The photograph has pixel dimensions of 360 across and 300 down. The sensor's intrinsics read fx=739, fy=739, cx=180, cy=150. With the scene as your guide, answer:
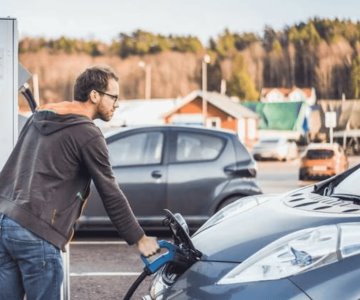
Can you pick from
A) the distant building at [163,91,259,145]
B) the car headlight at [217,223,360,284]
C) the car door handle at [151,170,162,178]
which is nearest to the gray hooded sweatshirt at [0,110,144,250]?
the car headlight at [217,223,360,284]

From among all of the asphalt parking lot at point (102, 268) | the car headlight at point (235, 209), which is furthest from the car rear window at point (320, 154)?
the car headlight at point (235, 209)

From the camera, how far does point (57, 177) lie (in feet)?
10.5

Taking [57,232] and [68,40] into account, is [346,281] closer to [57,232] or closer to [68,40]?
[57,232]

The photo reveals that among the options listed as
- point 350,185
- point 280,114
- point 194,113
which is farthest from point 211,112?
point 350,185

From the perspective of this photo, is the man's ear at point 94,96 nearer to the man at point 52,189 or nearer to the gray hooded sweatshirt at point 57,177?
the man at point 52,189

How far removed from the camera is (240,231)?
353cm

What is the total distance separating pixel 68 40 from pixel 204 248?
61836 millimetres

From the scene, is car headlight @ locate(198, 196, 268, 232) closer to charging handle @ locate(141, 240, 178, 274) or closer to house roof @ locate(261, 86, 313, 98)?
charging handle @ locate(141, 240, 178, 274)

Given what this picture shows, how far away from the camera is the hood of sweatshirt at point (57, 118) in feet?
10.6

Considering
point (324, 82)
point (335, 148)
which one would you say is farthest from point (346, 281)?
point (324, 82)

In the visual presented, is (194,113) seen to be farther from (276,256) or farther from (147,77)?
(276,256)

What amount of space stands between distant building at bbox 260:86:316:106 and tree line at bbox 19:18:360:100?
363 millimetres

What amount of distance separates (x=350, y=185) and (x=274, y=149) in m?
36.2

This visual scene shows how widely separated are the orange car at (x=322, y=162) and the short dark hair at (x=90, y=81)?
20.7m
